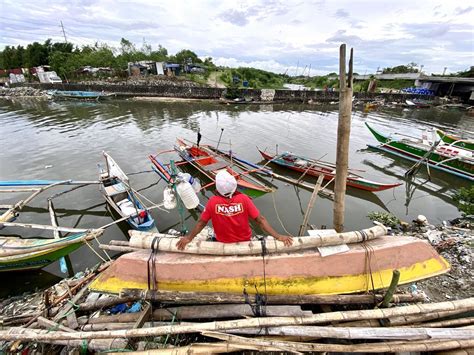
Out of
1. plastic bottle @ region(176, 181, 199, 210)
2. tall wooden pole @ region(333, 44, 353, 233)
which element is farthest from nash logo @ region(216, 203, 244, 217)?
tall wooden pole @ region(333, 44, 353, 233)

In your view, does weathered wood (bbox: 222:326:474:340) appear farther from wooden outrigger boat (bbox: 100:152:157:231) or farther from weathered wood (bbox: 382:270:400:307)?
wooden outrigger boat (bbox: 100:152:157:231)

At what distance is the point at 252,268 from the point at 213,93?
46.5 meters

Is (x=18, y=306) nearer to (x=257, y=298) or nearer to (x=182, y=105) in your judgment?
(x=257, y=298)

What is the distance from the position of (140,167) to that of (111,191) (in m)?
5.47

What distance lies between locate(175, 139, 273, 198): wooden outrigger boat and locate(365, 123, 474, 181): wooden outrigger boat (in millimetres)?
9343

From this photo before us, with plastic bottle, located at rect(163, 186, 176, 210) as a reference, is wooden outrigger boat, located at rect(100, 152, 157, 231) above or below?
below

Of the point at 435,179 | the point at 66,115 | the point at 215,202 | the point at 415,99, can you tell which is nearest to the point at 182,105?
the point at 66,115

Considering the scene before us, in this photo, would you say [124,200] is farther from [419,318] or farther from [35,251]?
[419,318]

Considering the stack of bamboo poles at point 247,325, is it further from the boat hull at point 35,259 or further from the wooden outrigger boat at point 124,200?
the wooden outrigger boat at point 124,200

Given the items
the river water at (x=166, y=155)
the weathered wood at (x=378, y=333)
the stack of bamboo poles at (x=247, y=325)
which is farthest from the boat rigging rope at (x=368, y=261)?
the river water at (x=166, y=155)

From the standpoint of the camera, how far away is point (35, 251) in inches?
222

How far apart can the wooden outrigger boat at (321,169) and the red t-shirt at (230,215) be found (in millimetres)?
7812

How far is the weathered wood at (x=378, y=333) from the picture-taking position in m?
3.16

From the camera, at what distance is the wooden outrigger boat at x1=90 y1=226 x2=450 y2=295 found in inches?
152
